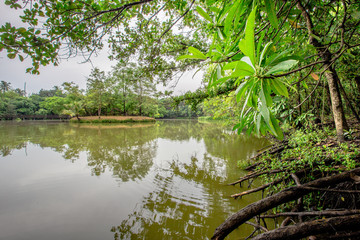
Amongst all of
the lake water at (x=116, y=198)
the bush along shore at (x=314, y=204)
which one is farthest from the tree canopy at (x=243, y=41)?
the lake water at (x=116, y=198)

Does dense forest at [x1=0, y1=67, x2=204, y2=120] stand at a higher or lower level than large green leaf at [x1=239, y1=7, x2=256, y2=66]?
higher

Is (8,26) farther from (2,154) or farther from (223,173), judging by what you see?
(2,154)

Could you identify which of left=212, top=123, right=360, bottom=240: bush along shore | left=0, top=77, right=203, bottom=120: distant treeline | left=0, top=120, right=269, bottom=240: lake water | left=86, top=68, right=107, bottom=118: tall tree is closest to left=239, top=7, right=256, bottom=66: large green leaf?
left=212, top=123, right=360, bottom=240: bush along shore

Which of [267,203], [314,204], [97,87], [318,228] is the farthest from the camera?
[97,87]

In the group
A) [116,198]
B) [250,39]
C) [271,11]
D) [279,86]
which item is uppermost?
[271,11]

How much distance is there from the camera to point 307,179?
1828 millimetres

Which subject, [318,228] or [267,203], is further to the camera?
[267,203]

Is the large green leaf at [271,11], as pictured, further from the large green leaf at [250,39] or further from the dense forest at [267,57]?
the large green leaf at [250,39]

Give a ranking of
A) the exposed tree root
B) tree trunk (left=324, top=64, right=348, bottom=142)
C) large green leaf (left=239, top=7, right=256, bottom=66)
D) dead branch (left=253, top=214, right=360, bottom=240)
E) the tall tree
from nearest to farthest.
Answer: large green leaf (left=239, top=7, right=256, bottom=66), dead branch (left=253, top=214, right=360, bottom=240), the exposed tree root, tree trunk (left=324, top=64, right=348, bottom=142), the tall tree

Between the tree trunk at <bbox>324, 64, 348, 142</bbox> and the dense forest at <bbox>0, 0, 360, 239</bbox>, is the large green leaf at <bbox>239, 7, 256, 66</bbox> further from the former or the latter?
the tree trunk at <bbox>324, 64, 348, 142</bbox>

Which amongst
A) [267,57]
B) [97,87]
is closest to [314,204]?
[267,57]

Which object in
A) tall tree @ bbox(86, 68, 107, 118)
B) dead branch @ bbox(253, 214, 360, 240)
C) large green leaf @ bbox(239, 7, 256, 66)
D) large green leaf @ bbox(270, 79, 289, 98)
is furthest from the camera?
tall tree @ bbox(86, 68, 107, 118)

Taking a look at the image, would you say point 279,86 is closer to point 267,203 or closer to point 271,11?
point 271,11

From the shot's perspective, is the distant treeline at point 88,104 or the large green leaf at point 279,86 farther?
the distant treeline at point 88,104
